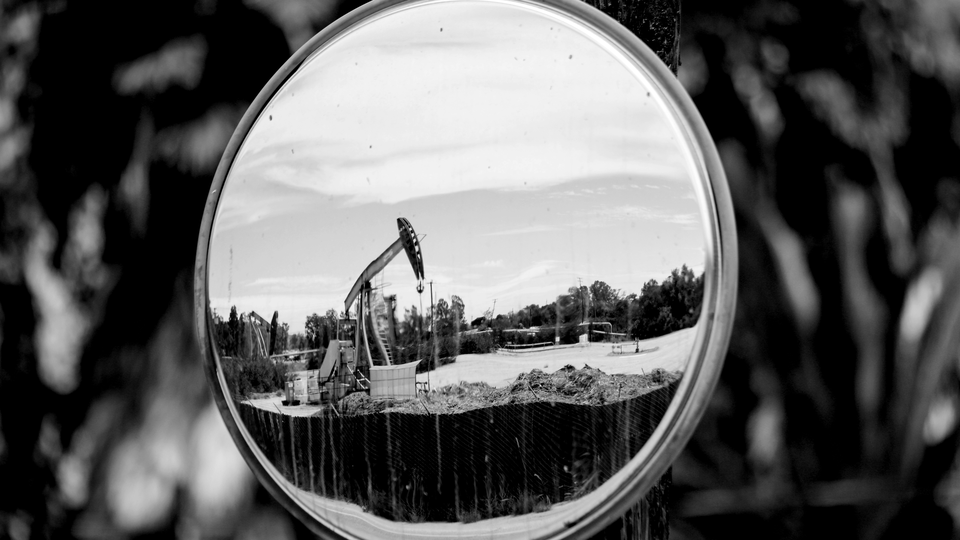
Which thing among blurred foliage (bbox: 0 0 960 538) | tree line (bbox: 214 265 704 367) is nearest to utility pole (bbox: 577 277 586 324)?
tree line (bbox: 214 265 704 367)

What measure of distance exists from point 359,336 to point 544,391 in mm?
96

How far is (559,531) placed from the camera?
0.38 m

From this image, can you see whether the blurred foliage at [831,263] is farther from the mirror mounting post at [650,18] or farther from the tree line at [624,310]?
the tree line at [624,310]

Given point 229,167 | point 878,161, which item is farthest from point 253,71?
point 878,161

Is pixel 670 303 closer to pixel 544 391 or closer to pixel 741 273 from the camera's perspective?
pixel 544 391

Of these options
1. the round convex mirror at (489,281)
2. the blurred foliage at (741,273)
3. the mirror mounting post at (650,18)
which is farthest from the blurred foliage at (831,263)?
the round convex mirror at (489,281)

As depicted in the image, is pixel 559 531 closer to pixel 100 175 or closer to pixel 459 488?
pixel 459 488

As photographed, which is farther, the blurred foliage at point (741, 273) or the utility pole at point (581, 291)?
the blurred foliage at point (741, 273)

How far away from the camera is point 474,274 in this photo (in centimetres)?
38

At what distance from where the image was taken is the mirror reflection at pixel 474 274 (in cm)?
37

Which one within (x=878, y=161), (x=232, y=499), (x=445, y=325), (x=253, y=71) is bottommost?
(x=232, y=499)

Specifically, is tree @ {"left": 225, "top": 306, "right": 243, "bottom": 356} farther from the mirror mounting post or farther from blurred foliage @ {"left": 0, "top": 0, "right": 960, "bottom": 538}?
blurred foliage @ {"left": 0, "top": 0, "right": 960, "bottom": 538}

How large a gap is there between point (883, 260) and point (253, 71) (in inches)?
26.8

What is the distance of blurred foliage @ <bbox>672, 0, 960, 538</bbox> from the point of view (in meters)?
0.79
